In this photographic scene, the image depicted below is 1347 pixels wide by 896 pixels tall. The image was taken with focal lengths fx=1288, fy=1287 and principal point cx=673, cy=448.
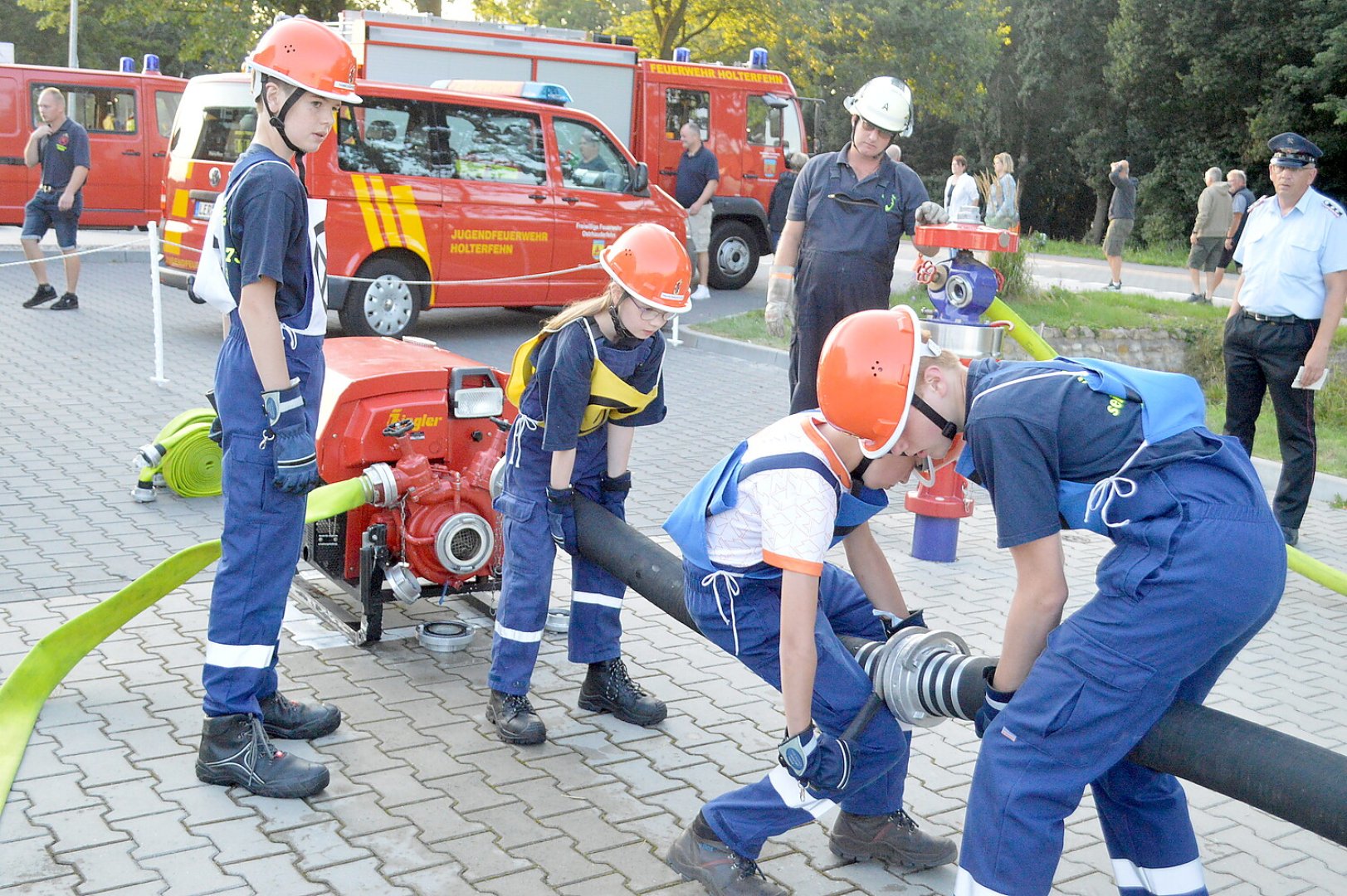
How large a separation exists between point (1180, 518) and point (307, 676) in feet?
10.5

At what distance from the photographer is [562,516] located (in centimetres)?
420

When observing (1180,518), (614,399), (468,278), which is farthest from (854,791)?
(468,278)

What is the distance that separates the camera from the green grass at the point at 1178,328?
10.2 metres

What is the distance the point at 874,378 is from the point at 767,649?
0.86 m

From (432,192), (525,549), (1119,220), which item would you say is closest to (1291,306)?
(525,549)

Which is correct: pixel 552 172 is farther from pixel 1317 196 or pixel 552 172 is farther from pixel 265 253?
pixel 265 253

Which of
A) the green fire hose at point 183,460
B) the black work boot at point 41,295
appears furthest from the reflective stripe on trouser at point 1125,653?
the black work boot at point 41,295

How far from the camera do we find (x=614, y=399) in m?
4.14

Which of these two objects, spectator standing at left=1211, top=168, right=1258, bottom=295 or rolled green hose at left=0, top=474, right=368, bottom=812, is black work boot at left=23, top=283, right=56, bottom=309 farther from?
spectator standing at left=1211, top=168, right=1258, bottom=295

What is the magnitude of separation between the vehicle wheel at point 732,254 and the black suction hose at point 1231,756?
14010mm

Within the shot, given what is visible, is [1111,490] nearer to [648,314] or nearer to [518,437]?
[648,314]

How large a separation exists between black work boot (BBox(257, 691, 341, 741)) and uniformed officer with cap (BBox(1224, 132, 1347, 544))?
5126 millimetres

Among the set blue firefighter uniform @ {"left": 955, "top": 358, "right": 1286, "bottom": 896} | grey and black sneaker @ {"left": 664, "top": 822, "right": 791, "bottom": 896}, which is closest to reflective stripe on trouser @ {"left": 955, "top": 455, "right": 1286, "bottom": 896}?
A: blue firefighter uniform @ {"left": 955, "top": 358, "right": 1286, "bottom": 896}

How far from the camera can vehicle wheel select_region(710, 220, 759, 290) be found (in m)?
16.9
